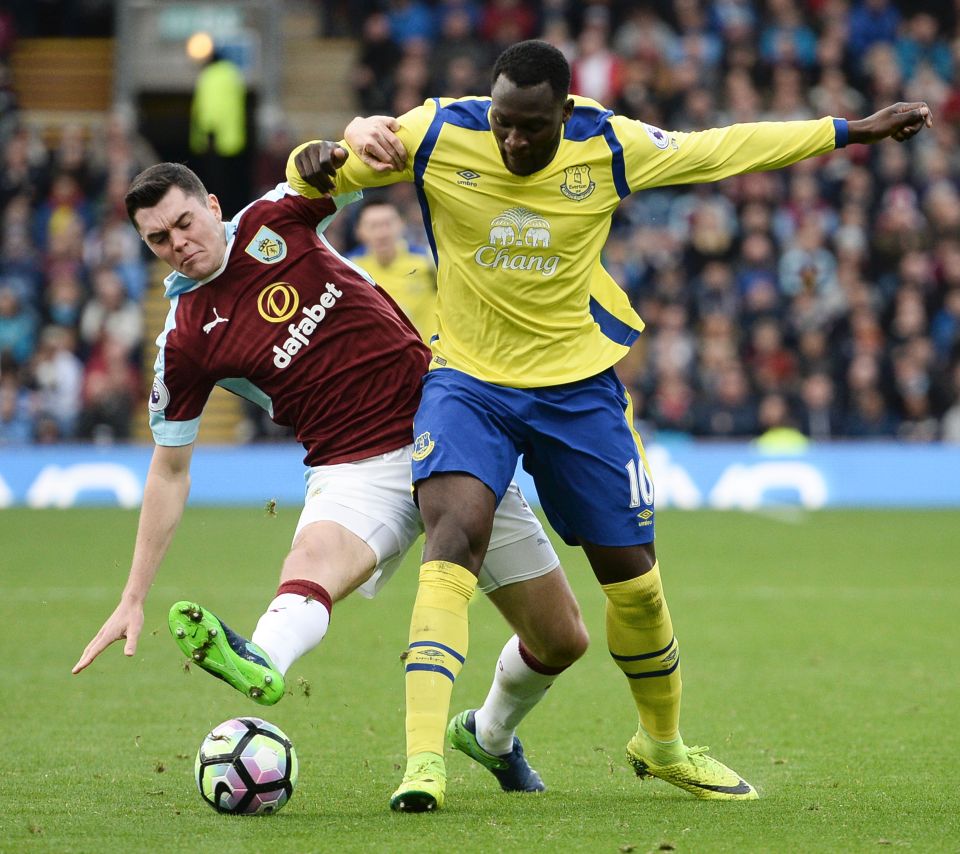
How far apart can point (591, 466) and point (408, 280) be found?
17.7ft

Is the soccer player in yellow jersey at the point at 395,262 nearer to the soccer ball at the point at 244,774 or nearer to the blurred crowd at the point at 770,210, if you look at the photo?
the soccer ball at the point at 244,774

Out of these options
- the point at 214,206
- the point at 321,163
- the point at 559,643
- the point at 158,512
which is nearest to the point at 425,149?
the point at 321,163

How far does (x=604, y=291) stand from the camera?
5414 mm

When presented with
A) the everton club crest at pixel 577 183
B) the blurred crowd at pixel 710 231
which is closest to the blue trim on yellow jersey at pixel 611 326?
the everton club crest at pixel 577 183

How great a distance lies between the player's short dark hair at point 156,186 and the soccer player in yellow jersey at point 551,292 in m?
0.33

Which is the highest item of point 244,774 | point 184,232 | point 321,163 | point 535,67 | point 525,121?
point 535,67

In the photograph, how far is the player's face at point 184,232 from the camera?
16.8 ft

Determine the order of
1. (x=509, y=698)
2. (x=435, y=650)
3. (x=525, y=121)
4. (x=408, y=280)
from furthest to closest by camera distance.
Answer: (x=408, y=280)
(x=509, y=698)
(x=525, y=121)
(x=435, y=650)

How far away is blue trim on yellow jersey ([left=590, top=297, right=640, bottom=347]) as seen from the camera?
5.38 meters

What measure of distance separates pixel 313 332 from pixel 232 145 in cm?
1501

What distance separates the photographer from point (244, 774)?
4809 mm

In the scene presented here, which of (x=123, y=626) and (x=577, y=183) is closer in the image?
(x=123, y=626)

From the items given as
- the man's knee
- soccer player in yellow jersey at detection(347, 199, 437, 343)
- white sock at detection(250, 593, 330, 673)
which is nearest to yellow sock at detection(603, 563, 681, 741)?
the man's knee

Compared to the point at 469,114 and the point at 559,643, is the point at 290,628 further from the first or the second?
the point at 469,114
